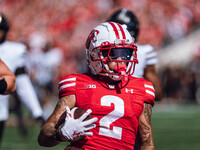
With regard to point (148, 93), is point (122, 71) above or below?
above

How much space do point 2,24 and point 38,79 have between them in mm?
12358

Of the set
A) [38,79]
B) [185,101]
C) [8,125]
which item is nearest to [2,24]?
[8,125]

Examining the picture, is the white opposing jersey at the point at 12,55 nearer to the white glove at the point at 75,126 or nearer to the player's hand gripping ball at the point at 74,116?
the player's hand gripping ball at the point at 74,116

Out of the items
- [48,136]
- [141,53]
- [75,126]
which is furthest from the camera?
[141,53]

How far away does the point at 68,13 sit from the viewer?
22.6 meters

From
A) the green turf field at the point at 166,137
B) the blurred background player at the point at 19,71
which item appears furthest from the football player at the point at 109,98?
the green turf field at the point at 166,137

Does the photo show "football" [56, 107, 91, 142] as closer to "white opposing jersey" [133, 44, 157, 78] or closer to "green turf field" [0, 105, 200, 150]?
"white opposing jersey" [133, 44, 157, 78]

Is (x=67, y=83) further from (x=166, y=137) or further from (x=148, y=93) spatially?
(x=166, y=137)

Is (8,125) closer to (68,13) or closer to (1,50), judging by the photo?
(1,50)

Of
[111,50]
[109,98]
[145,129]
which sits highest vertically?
[111,50]

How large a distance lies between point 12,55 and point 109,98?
96.0 inches

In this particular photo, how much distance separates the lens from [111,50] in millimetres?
3170

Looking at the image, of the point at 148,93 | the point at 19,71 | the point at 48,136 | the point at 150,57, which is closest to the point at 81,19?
the point at 19,71

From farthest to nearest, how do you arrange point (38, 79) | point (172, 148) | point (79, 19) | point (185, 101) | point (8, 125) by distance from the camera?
point (79, 19) < point (185, 101) < point (38, 79) < point (8, 125) < point (172, 148)
